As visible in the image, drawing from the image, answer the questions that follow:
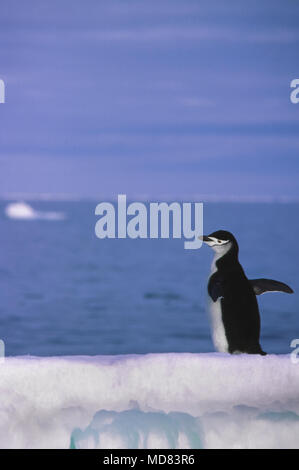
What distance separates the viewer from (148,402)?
1.38 meters

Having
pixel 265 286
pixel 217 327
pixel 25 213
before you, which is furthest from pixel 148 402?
pixel 25 213

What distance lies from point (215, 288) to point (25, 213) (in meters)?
30.2

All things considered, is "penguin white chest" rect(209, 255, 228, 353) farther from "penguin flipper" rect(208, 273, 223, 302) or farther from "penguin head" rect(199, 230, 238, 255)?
"penguin head" rect(199, 230, 238, 255)

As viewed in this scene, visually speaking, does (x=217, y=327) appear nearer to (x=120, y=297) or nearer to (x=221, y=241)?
(x=221, y=241)

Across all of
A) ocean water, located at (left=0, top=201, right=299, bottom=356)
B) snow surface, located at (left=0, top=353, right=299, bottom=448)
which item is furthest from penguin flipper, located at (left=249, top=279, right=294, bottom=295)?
ocean water, located at (left=0, top=201, right=299, bottom=356)

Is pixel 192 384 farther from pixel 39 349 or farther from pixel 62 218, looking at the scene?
pixel 62 218

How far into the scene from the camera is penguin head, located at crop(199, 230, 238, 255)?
6.25 feet

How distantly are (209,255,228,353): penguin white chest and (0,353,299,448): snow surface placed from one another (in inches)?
17.3

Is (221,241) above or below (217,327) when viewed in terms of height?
above

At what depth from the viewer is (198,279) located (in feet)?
38.5

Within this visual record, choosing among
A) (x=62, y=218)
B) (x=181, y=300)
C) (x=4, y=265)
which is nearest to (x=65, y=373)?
(x=181, y=300)

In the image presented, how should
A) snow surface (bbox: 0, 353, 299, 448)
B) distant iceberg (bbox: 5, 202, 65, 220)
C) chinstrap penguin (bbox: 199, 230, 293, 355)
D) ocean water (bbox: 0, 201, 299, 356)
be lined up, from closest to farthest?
1. snow surface (bbox: 0, 353, 299, 448)
2. chinstrap penguin (bbox: 199, 230, 293, 355)
3. ocean water (bbox: 0, 201, 299, 356)
4. distant iceberg (bbox: 5, 202, 65, 220)

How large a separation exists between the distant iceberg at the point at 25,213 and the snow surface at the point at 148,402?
27.8 metres

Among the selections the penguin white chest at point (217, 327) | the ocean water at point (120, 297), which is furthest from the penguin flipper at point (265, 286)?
the ocean water at point (120, 297)
